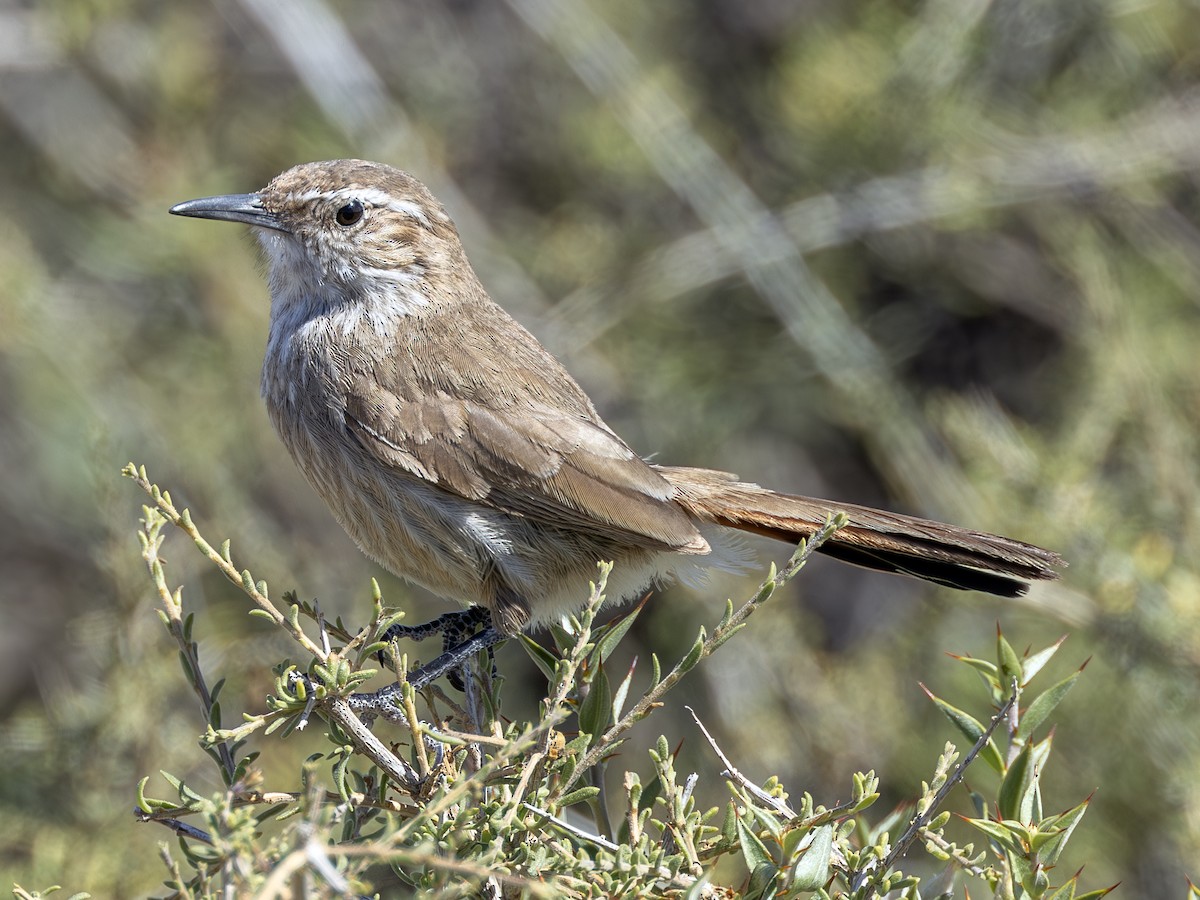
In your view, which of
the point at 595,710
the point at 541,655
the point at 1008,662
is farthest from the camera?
the point at 541,655

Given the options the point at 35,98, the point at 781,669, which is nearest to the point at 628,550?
the point at 781,669

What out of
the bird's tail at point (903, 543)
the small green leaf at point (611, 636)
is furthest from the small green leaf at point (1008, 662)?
→ the bird's tail at point (903, 543)

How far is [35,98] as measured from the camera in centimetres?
736

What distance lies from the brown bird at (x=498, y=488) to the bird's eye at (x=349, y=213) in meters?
0.27

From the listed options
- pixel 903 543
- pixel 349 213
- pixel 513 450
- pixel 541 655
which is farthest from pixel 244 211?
pixel 903 543

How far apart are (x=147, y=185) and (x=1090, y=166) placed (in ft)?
14.4

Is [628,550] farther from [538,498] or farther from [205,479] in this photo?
[205,479]

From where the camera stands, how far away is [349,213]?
4176 millimetres

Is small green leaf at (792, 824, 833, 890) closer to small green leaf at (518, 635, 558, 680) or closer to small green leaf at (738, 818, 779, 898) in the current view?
small green leaf at (738, 818, 779, 898)

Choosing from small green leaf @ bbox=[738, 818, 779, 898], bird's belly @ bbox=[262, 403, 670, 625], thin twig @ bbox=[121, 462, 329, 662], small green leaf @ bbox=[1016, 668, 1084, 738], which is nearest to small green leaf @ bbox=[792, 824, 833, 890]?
small green leaf @ bbox=[738, 818, 779, 898]

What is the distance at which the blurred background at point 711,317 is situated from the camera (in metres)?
4.55

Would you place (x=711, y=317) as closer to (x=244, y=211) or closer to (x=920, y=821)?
(x=244, y=211)

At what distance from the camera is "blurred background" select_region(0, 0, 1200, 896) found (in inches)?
179

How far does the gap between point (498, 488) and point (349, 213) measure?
1.10 meters
